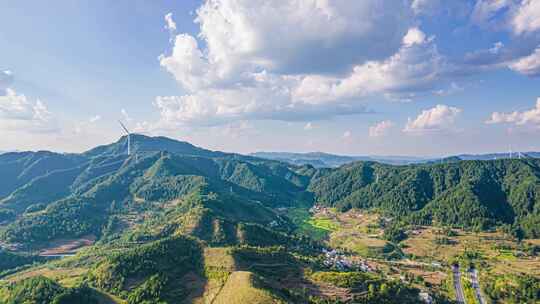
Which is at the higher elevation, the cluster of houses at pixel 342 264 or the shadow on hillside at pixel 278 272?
the shadow on hillside at pixel 278 272

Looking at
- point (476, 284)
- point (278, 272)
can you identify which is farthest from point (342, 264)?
point (476, 284)

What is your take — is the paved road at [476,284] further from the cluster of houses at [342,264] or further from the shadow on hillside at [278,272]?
the shadow on hillside at [278,272]

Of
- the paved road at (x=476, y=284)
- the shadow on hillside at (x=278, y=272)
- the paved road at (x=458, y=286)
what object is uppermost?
the shadow on hillside at (x=278, y=272)

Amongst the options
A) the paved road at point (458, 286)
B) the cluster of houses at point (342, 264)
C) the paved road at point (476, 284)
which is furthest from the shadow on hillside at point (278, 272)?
the paved road at point (476, 284)

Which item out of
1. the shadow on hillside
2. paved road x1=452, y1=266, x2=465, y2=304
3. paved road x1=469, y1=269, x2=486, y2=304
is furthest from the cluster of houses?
paved road x1=469, y1=269, x2=486, y2=304

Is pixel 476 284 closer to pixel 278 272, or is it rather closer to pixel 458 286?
pixel 458 286

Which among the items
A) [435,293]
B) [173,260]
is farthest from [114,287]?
[435,293]

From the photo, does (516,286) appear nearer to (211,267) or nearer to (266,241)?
(266,241)

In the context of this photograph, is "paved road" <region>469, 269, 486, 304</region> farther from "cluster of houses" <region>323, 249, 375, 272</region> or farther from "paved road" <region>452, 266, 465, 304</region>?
"cluster of houses" <region>323, 249, 375, 272</region>
